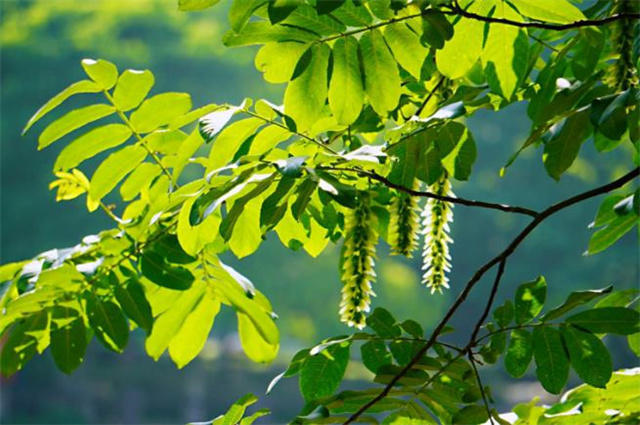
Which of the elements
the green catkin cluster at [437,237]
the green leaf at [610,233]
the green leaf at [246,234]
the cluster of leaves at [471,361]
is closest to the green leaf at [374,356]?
the cluster of leaves at [471,361]

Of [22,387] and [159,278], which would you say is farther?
[22,387]

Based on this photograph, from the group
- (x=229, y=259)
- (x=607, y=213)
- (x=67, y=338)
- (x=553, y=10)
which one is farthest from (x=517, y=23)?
(x=229, y=259)

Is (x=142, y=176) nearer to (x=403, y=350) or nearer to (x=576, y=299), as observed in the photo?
(x=403, y=350)

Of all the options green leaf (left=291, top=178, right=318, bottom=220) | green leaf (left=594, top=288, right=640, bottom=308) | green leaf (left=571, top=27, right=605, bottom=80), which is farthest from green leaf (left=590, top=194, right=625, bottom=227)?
green leaf (left=291, top=178, right=318, bottom=220)

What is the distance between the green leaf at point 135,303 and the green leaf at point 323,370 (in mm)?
300

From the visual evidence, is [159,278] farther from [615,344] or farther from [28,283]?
[615,344]

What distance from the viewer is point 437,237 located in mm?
1258

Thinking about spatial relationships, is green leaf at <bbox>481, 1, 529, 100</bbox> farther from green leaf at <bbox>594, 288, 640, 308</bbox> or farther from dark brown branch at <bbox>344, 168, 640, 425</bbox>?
green leaf at <bbox>594, 288, 640, 308</bbox>

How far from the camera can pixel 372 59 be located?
3.79ft

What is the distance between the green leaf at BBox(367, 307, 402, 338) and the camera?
1.28 meters

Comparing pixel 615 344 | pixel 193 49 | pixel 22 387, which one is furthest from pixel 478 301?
pixel 22 387

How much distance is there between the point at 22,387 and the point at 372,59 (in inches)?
818

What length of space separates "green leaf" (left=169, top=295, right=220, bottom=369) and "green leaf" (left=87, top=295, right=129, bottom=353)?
0.19 metres

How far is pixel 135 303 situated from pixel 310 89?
1.65 ft
